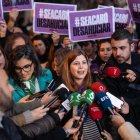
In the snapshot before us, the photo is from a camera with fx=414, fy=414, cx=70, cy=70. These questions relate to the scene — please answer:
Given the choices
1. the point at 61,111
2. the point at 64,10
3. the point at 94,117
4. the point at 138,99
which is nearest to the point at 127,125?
the point at 94,117

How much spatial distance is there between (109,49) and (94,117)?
219 cm

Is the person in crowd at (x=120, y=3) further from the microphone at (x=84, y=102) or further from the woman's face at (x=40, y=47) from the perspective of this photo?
the microphone at (x=84, y=102)

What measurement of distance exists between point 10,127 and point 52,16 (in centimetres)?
281

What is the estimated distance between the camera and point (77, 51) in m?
3.56

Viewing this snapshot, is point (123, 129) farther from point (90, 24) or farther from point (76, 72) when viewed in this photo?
point (90, 24)

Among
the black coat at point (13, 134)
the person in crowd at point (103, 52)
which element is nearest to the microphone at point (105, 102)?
the black coat at point (13, 134)

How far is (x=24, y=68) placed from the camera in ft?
12.0

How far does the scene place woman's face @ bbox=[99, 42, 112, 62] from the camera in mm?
4988

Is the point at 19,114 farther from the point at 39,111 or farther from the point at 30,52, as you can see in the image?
the point at 30,52

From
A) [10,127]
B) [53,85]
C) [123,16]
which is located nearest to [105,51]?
[123,16]

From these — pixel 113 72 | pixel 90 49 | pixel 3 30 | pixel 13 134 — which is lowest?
pixel 13 134

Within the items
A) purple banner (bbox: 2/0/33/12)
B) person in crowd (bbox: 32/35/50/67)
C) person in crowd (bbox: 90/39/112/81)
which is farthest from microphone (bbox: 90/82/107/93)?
purple banner (bbox: 2/0/33/12)

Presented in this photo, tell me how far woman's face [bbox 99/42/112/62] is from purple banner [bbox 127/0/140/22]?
510mm

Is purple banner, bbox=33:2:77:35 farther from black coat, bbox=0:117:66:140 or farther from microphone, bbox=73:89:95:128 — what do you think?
black coat, bbox=0:117:66:140
